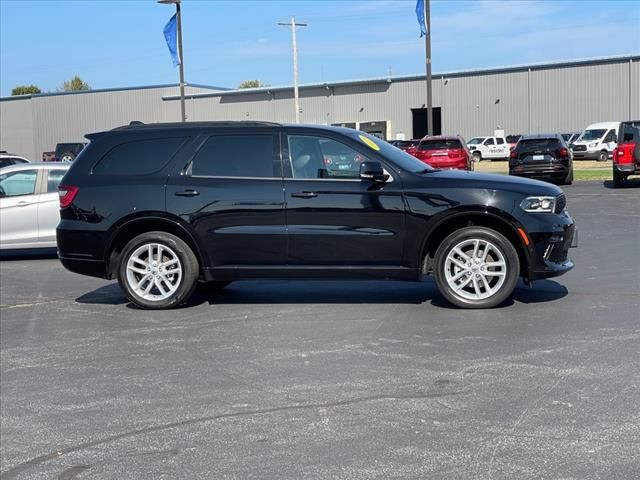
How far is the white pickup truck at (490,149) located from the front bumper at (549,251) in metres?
45.5

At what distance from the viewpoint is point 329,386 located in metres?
5.89

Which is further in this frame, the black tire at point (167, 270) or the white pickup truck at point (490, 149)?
the white pickup truck at point (490, 149)

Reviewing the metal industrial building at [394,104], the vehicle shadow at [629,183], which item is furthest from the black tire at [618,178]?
the metal industrial building at [394,104]

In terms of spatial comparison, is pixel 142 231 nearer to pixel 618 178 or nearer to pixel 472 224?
pixel 472 224

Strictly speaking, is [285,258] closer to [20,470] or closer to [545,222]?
[545,222]

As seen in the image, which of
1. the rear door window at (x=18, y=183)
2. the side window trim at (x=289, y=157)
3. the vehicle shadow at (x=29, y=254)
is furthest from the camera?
the vehicle shadow at (x=29, y=254)

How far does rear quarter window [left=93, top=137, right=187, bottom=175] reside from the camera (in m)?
8.86

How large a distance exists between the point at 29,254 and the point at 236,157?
7301 millimetres

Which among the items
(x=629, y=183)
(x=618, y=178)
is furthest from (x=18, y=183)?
Answer: (x=629, y=183)

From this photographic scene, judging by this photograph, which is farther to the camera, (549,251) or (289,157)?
(289,157)

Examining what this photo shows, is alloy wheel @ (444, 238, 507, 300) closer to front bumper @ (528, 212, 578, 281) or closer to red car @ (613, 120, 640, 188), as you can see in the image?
Result: front bumper @ (528, 212, 578, 281)

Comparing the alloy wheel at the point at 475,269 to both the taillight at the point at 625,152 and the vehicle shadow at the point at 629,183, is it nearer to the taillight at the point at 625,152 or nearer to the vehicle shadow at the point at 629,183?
the taillight at the point at 625,152

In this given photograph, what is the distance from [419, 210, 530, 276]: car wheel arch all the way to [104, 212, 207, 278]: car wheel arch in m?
2.23

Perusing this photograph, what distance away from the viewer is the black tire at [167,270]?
8.71m
